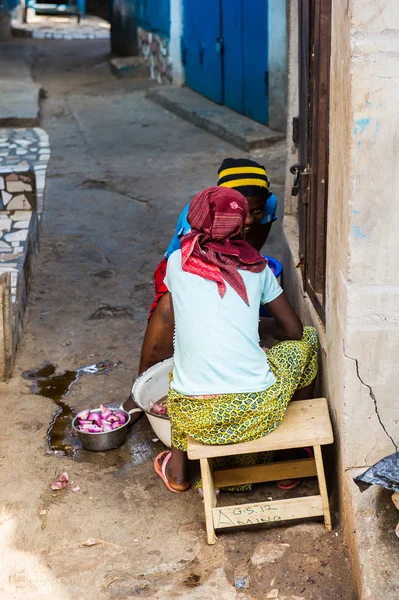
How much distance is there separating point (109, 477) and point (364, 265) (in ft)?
5.03

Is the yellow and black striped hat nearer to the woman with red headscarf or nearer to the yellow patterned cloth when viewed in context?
the woman with red headscarf

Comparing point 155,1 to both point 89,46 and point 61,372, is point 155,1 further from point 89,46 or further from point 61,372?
point 61,372

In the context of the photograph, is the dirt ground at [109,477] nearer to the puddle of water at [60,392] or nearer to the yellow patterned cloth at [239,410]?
the puddle of water at [60,392]

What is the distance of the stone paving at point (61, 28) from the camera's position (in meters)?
20.2

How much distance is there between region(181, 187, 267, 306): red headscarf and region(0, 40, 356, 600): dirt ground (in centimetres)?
95

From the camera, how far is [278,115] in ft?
32.0

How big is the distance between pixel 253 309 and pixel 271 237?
3356mm

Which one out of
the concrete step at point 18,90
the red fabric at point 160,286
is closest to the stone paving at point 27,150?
the concrete step at point 18,90

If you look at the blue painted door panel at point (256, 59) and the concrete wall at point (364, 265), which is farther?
the blue painted door panel at point (256, 59)

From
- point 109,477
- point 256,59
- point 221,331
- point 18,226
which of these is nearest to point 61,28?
point 256,59

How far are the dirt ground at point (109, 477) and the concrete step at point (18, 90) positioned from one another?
259 cm

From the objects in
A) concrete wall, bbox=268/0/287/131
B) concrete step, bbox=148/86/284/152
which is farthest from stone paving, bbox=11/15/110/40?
concrete wall, bbox=268/0/287/131

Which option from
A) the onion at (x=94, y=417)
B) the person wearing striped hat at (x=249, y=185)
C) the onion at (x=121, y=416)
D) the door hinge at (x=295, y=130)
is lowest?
the onion at (x=121, y=416)

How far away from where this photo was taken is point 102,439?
3.72 m
